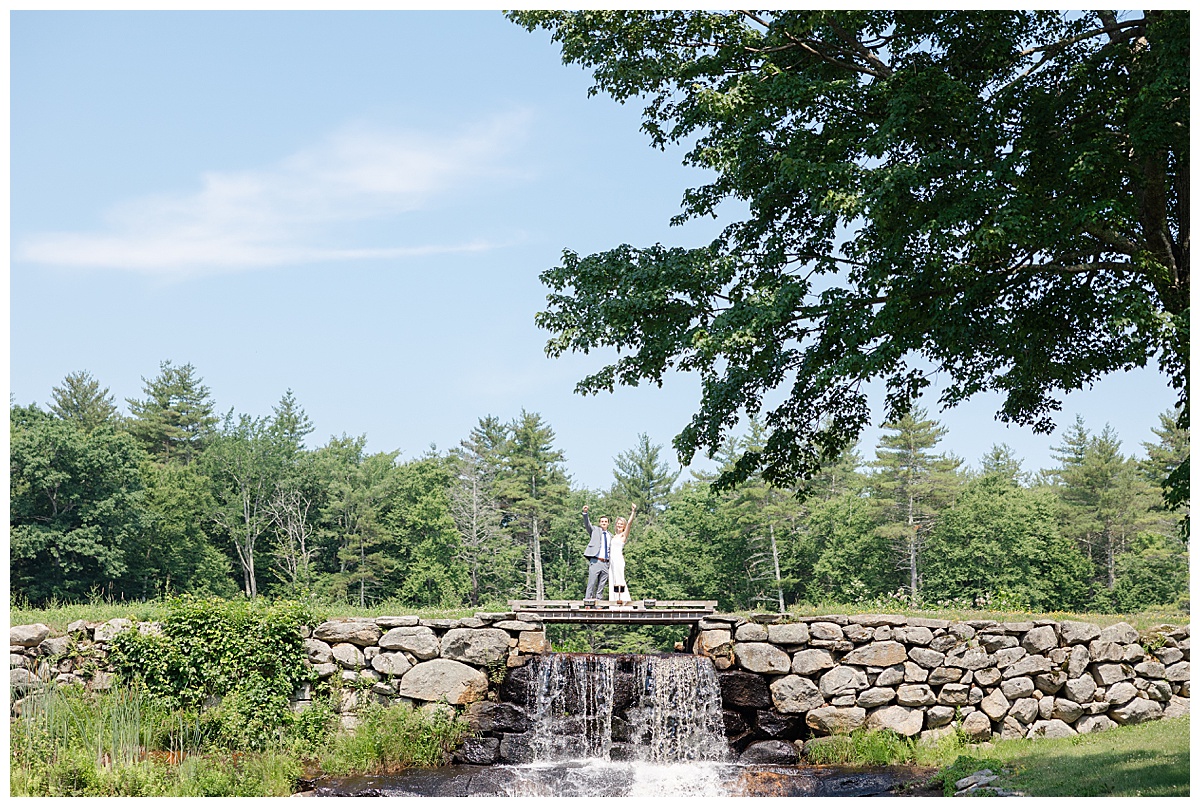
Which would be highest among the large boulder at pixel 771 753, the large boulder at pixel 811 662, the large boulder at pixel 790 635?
the large boulder at pixel 790 635

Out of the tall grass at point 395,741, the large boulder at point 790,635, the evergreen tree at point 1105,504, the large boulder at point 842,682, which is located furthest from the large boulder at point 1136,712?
the evergreen tree at point 1105,504

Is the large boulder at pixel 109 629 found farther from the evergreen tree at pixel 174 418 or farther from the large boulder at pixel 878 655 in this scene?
the evergreen tree at pixel 174 418

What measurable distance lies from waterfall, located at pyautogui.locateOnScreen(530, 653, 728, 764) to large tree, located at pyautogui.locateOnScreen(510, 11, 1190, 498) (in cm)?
240

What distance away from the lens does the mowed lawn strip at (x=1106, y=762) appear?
27.0 ft

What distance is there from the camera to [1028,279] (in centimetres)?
1175

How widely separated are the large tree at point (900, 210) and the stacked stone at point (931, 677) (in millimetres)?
1972

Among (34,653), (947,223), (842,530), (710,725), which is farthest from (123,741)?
(842,530)

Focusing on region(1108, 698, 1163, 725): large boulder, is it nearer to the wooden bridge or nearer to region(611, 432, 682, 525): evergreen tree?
the wooden bridge

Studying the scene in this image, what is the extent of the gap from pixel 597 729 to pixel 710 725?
1.22 metres

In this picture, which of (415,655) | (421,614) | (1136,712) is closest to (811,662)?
(1136,712)

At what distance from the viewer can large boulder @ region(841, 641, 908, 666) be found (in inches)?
461

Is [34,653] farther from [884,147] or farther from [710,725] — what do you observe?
[884,147]

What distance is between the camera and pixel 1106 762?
9.48m

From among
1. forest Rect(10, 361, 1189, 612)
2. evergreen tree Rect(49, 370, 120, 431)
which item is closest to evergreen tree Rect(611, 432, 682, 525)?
forest Rect(10, 361, 1189, 612)
